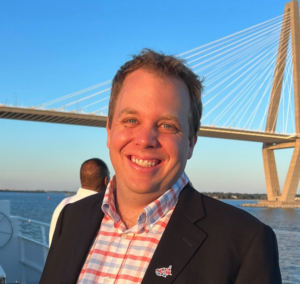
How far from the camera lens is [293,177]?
21688 millimetres

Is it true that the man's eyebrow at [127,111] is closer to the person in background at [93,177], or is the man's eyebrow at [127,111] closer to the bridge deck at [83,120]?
the person in background at [93,177]

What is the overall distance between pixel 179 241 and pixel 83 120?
1852 cm

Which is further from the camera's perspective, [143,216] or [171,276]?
[143,216]

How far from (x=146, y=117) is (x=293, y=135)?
22.1m

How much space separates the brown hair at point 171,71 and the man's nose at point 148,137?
4.6 inches

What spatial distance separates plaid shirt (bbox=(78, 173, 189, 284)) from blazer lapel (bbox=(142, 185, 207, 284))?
47mm

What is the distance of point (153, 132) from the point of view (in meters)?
1.01

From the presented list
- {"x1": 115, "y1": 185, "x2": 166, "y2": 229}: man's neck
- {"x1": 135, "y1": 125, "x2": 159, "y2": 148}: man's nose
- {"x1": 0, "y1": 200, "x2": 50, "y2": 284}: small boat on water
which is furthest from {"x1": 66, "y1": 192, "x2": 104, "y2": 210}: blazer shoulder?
{"x1": 0, "y1": 200, "x2": 50, "y2": 284}: small boat on water

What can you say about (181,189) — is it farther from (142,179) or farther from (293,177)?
(293,177)

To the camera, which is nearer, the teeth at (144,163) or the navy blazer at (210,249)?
the navy blazer at (210,249)

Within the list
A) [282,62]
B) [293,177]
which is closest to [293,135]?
[293,177]

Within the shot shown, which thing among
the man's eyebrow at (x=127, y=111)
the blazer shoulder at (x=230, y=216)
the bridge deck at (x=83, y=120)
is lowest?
the blazer shoulder at (x=230, y=216)

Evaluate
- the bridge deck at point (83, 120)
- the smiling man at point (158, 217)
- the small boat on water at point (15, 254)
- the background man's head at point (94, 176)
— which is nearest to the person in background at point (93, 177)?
the background man's head at point (94, 176)

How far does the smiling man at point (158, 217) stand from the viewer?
35.2 inches
